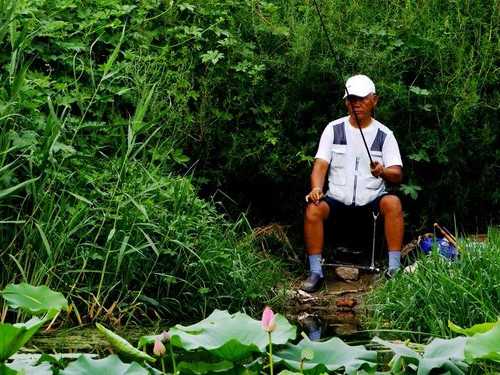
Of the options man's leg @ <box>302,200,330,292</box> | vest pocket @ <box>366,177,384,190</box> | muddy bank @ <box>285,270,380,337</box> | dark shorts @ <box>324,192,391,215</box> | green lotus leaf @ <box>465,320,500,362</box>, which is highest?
green lotus leaf @ <box>465,320,500,362</box>

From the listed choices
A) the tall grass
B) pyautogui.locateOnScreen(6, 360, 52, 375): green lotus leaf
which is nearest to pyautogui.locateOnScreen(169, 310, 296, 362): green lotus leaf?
pyautogui.locateOnScreen(6, 360, 52, 375): green lotus leaf

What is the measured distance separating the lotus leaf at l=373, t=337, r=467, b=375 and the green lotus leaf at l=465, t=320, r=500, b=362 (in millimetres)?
79

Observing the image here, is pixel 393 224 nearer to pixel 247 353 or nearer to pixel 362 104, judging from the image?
pixel 362 104

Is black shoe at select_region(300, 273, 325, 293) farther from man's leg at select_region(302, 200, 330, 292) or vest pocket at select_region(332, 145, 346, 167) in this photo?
vest pocket at select_region(332, 145, 346, 167)

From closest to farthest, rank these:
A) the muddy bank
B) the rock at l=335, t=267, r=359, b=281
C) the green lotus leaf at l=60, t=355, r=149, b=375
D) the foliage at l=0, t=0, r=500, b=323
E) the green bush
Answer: the green lotus leaf at l=60, t=355, r=149, b=375, the green bush, the foliage at l=0, t=0, r=500, b=323, the muddy bank, the rock at l=335, t=267, r=359, b=281

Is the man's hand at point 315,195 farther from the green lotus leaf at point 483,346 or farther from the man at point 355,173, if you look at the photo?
the green lotus leaf at point 483,346

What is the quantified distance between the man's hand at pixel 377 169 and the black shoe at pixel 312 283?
30.7 inches

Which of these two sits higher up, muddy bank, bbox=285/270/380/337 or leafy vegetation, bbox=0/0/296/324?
leafy vegetation, bbox=0/0/296/324

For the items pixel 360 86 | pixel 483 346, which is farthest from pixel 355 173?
pixel 483 346

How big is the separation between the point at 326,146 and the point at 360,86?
1.54 ft

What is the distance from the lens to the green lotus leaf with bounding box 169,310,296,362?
278 cm

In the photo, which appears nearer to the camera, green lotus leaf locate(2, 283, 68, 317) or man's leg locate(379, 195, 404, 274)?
green lotus leaf locate(2, 283, 68, 317)

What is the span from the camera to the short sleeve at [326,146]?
7680 mm

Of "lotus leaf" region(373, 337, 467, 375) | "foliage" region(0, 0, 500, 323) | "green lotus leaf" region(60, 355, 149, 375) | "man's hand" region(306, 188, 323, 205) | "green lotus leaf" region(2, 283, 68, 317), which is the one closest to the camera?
"green lotus leaf" region(60, 355, 149, 375)
